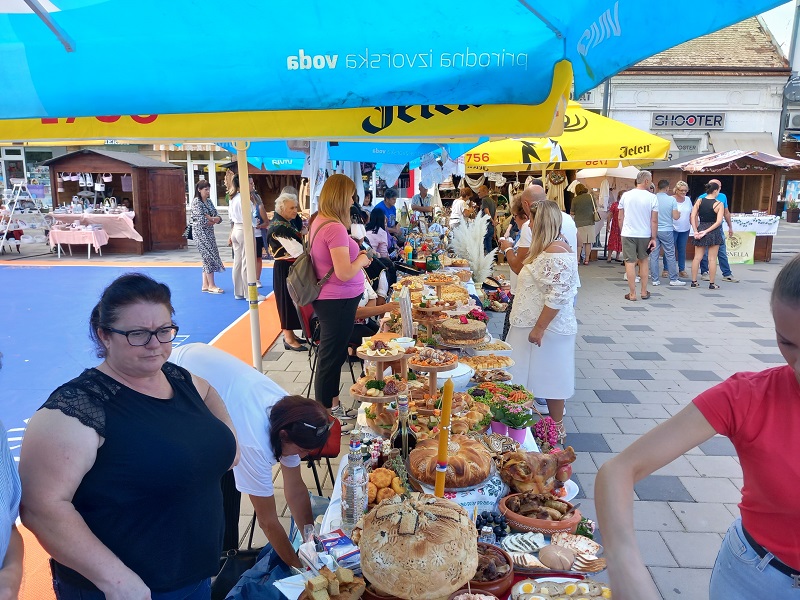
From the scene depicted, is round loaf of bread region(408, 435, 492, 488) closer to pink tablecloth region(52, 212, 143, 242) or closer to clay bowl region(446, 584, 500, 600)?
clay bowl region(446, 584, 500, 600)

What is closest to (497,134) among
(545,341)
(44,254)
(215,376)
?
(215,376)

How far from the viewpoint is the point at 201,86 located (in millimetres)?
1803

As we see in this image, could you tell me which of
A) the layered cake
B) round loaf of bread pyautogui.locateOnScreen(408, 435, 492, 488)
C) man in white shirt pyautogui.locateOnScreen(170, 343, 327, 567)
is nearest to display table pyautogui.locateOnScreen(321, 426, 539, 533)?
round loaf of bread pyautogui.locateOnScreen(408, 435, 492, 488)

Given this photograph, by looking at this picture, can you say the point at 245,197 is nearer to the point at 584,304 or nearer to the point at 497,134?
the point at 497,134

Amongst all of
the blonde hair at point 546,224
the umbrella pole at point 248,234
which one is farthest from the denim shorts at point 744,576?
the umbrella pole at point 248,234

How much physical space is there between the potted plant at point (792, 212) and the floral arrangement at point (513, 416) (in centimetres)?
2904

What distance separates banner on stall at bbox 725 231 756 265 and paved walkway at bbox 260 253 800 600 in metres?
1.98

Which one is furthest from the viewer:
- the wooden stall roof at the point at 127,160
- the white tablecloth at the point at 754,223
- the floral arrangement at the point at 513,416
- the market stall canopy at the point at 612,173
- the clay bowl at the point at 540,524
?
the wooden stall roof at the point at 127,160

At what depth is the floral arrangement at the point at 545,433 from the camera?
313 cm

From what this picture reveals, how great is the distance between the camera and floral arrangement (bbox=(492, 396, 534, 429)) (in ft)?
10.2

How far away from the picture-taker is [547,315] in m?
4.26

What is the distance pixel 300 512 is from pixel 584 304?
8583 mm

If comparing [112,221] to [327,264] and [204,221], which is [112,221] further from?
[327,264]

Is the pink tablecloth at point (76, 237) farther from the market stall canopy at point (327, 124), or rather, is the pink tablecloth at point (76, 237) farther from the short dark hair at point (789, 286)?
the short dark hair at point (789, 286)
